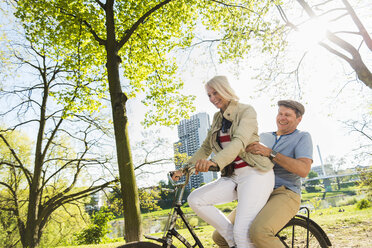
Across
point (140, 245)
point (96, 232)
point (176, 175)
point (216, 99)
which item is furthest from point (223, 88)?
point (96, 232)

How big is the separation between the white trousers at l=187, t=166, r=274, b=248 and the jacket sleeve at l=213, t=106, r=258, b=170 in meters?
0.28

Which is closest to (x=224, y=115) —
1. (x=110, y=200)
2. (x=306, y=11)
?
(x=306, y=11)

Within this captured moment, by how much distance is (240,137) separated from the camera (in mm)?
2135

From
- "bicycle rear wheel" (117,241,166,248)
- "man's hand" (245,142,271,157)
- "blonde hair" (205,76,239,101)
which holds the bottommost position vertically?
"bicycle rear wheel" (117,241,166,248)

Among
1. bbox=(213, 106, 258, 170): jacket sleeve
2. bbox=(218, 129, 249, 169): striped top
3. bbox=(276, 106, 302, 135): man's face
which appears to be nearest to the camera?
bbox=(213, 106, 258, 170): jacket sleeve

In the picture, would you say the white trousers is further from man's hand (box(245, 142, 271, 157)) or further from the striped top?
man's hand (box(245, 142, 271, 157))

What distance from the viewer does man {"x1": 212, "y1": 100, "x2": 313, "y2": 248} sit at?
2.14m

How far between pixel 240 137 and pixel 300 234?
59.9 inches

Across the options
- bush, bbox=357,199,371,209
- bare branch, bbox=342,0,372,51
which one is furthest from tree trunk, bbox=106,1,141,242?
bush, bbox=357,199,371,209

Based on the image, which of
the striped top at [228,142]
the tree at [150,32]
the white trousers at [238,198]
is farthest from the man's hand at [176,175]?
the tree at [150,32]

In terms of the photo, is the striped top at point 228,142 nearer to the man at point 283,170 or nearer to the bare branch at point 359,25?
the man at point 283,170

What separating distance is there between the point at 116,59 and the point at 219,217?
5.63 meters

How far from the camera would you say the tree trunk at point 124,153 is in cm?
560

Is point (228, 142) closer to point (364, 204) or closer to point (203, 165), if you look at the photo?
point (203, 165)
